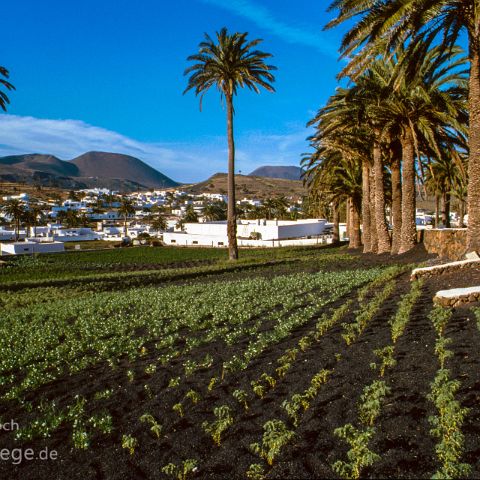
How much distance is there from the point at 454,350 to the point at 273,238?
65.9 metres

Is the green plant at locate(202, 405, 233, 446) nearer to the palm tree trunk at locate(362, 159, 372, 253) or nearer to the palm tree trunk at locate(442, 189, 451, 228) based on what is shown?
the palm tree trunk at locate(362, 159, 372, 253)

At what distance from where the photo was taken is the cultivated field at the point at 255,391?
507 centimetres

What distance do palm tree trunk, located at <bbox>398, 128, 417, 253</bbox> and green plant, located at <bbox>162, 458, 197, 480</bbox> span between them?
67.0 feet

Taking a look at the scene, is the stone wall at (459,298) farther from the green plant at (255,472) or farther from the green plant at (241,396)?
the green plant at (255,472)

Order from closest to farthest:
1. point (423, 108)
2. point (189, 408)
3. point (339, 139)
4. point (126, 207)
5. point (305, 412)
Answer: point (305, 412)
point (189, 408)
point (423, 108)
point (339, 139)
point (126, 207)

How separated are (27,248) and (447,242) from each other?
59.8 m

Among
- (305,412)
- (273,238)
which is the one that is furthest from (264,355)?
(273,238)

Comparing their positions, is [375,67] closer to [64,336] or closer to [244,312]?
A: [244,312]

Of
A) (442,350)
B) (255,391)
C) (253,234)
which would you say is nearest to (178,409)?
(255,391)

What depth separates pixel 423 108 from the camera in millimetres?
21875

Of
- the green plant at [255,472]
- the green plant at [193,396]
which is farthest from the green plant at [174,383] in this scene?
the green plant at [255,472]

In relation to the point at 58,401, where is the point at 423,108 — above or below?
above

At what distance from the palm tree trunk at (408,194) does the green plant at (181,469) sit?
20.4 metres

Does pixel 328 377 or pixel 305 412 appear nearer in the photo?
pixel 305 412
